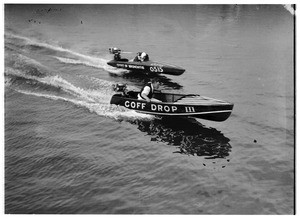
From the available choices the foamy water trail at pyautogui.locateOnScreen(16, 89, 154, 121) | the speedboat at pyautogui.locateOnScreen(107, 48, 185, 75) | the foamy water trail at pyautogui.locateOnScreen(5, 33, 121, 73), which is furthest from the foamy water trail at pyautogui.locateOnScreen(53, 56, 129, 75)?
the foamy water trail at pyautogui.locateOnScreen(16, 89, 154, 121)

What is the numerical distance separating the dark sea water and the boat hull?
23 cm

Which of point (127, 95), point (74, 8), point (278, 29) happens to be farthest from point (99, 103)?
point (278, 29)

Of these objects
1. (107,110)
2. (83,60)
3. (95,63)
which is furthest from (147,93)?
(83,60)

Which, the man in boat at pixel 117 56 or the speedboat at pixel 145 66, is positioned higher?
the man in boat at pixel 117 56

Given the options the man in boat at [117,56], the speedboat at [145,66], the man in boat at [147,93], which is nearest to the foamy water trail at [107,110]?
the man in boat at [147,93]

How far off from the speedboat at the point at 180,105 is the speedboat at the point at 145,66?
1.65m

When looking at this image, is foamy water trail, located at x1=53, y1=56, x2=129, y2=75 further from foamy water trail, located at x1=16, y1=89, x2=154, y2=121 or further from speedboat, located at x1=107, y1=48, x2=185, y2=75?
foamy water trail, located at x1=16, y1=89, x2=154, y2=121

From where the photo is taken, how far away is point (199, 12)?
1038 cm

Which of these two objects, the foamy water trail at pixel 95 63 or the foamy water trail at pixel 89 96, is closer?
the foamy water trail at pixel 89 96

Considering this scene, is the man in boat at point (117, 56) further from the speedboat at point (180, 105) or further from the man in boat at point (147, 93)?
the man in boat at point (147, 93)

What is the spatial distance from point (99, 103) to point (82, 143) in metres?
2.02

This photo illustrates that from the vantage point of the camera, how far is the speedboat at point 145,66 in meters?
12.8

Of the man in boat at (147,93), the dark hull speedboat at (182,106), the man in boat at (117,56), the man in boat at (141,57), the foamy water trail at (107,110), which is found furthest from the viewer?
the man in boat at (117,56)

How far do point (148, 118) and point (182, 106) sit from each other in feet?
4.04
